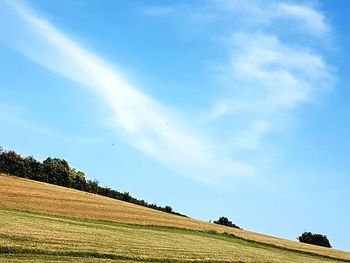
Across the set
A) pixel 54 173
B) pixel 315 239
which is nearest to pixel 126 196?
pixel 54 173

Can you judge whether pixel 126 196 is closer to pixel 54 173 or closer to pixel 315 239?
pixel 54 173

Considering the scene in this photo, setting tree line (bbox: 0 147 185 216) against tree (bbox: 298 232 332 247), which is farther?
tree (bbox: 298 232 332 247)

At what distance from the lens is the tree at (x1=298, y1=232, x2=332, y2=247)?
122 metres

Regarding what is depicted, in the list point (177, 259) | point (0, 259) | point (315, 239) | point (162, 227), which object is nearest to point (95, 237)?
point (177, 259)

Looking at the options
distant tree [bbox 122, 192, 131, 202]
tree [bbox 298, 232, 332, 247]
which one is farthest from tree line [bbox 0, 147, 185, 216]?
tree [bbox 298, 232, 332, 247]

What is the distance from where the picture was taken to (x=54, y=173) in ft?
397

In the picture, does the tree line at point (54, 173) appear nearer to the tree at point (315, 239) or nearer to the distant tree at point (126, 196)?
the distant tree at point (126, 196)

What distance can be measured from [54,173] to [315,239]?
6118cm

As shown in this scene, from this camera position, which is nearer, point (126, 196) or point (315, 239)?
point (126, 196)

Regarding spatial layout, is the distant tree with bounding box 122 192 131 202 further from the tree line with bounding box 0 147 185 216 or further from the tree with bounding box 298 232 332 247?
the tree with bounding box 298 232 332 247

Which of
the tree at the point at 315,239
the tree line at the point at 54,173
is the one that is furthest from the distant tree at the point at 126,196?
the tree at the point at 315,239

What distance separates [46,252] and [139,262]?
5080 mm

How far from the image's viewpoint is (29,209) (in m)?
50.0

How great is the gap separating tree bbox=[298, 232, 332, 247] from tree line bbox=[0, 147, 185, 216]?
106 feet
